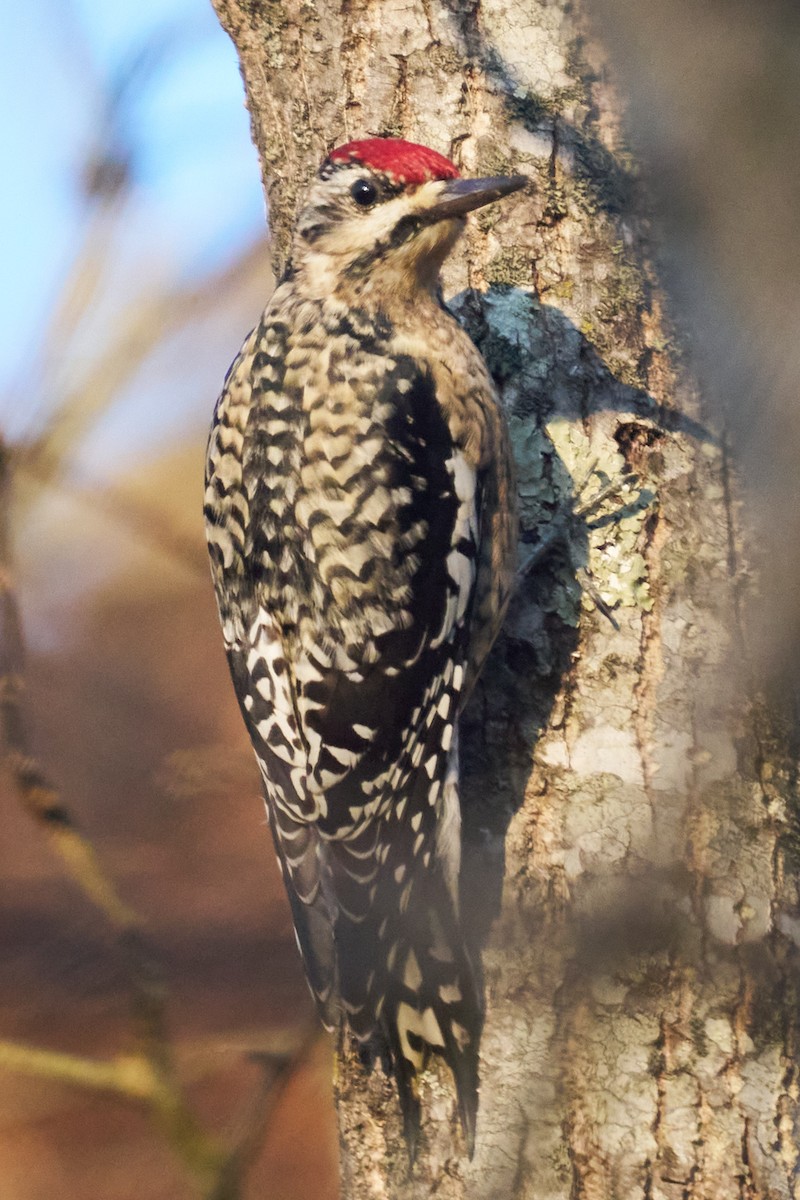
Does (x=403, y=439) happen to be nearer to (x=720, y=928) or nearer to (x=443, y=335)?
(x=443, y=335)

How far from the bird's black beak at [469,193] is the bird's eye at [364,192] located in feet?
0.57

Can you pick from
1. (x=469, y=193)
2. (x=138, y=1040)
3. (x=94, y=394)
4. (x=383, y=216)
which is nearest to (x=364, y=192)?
(x=383, y=216)

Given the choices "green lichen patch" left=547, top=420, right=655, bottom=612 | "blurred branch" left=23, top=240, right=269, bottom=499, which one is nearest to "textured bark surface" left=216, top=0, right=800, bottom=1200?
"green lichen patch" left=547, top=420, right=655, bottom=612

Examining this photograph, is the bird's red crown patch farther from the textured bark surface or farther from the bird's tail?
the bird's tail

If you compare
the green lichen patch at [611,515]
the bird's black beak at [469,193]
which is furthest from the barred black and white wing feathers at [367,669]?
the bird's black beak at [469,193]

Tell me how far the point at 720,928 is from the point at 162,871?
3004mm

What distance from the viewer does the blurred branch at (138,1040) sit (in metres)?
1.80

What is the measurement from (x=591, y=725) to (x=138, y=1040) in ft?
3.39

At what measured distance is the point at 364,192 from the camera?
223 cm

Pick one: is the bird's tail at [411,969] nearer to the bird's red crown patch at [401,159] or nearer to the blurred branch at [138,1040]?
the blurred branch at [138,1040]

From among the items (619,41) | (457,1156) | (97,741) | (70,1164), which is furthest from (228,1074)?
(619,41)

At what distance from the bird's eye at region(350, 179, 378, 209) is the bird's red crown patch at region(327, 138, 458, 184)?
0.05 meters

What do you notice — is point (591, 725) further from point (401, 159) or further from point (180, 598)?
point (180, 598)

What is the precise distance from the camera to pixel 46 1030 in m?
3.21
